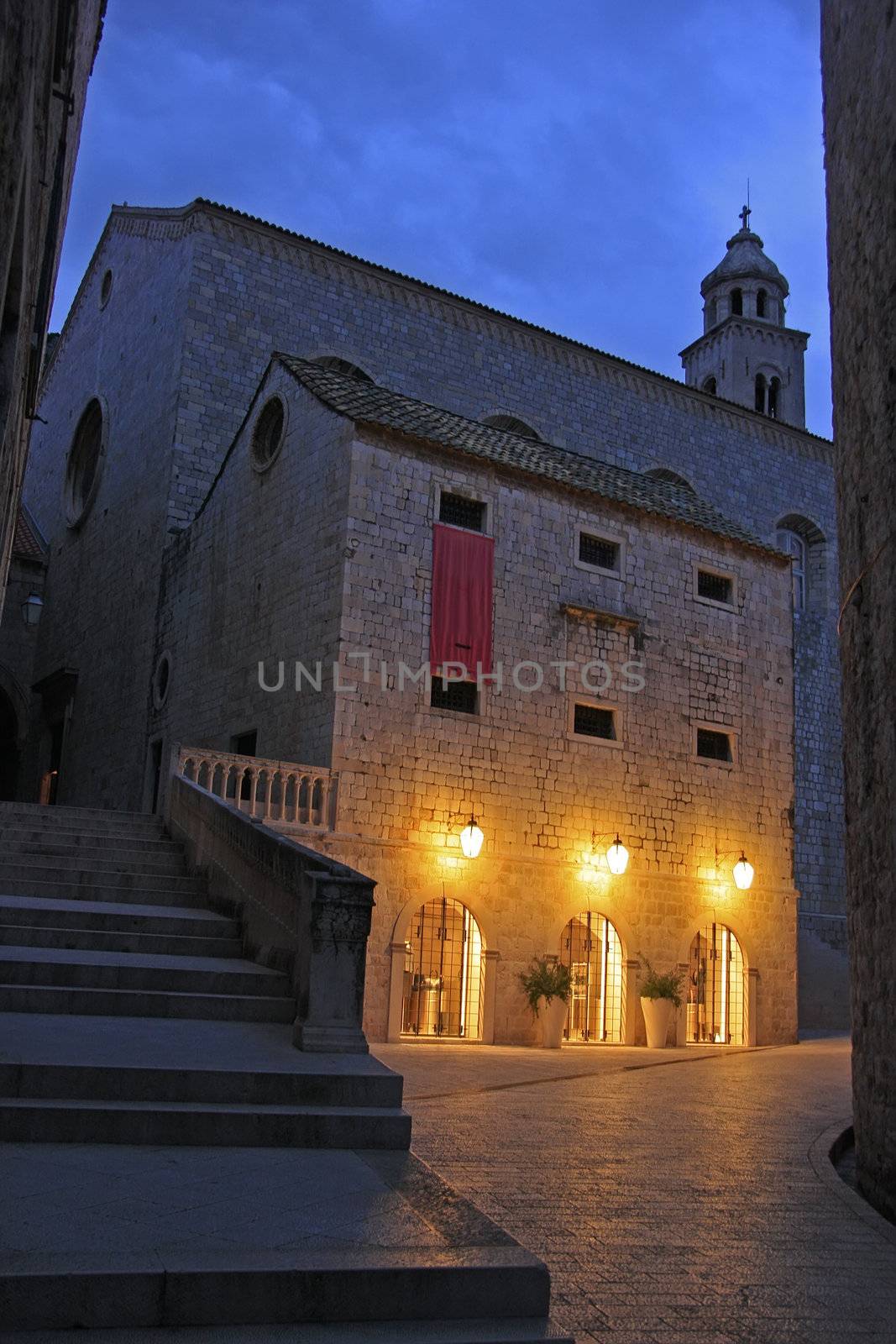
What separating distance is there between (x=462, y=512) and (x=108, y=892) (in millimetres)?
9879

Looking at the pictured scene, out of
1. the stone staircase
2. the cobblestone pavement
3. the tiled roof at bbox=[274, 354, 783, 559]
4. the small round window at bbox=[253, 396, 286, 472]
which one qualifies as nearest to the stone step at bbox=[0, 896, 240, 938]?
the stone staircase

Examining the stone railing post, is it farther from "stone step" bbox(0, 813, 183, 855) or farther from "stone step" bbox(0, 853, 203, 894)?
"stone step" bbox(0, 813, 183, 855)

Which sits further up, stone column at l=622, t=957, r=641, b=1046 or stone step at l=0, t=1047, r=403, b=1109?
stone step at l=0, t=1047, r=403, b=1109

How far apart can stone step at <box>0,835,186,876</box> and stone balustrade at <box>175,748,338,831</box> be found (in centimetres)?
232

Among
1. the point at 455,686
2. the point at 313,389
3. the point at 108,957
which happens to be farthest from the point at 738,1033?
the point at 108,957

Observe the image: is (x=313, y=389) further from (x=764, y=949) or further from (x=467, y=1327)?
(x=467, y=1327)

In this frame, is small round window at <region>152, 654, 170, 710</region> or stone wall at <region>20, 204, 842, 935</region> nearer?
small round window at <region>152, 654, 170, 710</region>

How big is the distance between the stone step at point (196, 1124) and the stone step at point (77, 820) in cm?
736

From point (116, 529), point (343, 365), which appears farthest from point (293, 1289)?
point (343, 365)

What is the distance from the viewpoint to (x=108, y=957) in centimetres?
800

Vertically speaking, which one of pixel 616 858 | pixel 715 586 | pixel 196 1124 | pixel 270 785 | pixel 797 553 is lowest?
pixel 196 1124

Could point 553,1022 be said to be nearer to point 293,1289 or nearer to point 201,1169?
point 201,1169

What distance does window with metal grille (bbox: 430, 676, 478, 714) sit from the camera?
17.4 meters

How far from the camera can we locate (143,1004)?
23.9ft
